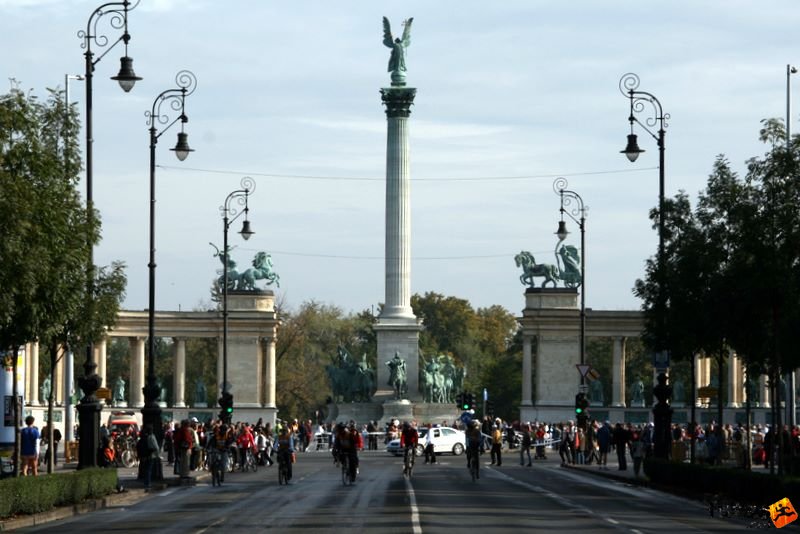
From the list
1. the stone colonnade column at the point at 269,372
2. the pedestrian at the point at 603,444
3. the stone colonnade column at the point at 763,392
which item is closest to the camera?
the pedestrian at the point at 603,444

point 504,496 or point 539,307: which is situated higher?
point 539,307

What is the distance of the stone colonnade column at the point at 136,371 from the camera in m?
125

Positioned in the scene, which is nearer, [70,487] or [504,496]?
[70,487]

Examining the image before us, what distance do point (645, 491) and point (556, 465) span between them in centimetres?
2718

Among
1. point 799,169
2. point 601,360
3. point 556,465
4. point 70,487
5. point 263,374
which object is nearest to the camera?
point 70,487

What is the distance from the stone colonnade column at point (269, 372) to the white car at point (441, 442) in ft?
120

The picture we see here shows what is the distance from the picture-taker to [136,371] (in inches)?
4924

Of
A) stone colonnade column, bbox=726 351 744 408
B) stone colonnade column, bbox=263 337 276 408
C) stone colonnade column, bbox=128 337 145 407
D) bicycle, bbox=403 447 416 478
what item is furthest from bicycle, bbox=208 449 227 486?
stone colonnade column, bbox=726 351 744 408

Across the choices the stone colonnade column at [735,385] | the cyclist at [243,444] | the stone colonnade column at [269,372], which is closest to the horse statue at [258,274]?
the stone colonnade column at [269,372]

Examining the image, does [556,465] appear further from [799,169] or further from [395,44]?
[395,44]

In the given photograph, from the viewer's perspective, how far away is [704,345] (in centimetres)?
5284

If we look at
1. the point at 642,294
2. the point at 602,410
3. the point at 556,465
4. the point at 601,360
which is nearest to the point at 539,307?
the point at 602,410

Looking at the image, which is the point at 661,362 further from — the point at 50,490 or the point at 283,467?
the point at 50,490

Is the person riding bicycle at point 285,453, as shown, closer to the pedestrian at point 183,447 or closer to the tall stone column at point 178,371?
the pedestrian at point 183,447
